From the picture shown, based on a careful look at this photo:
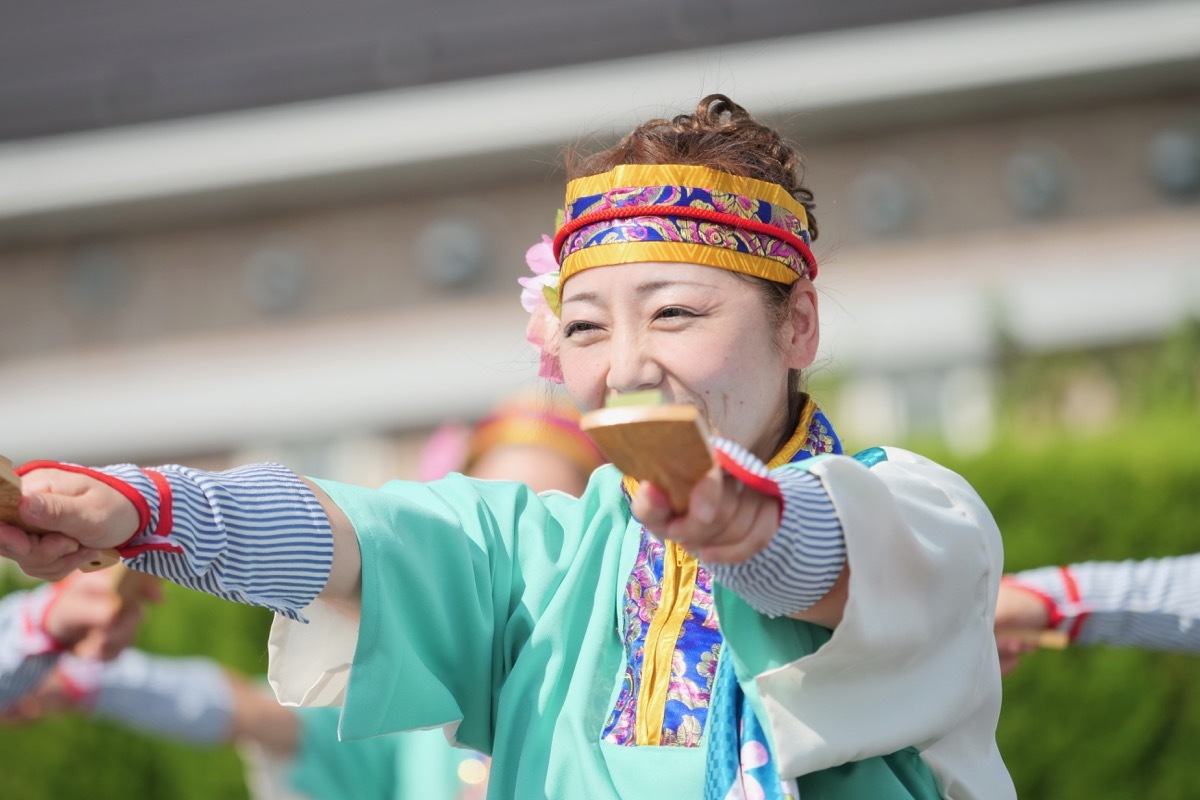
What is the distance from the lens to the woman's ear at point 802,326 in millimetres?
2252

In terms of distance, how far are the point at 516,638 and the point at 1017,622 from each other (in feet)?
Result: 4.40

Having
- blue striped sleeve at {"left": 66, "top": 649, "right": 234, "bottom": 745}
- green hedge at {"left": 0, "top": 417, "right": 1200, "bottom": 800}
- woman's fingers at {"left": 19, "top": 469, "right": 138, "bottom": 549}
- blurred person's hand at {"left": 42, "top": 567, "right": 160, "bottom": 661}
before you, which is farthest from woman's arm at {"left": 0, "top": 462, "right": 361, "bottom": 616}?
green hedge at {"left": 0, "top": 417, "right": 1200, "bottom": 800}

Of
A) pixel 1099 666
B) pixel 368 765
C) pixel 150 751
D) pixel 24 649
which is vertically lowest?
pixel 150 751

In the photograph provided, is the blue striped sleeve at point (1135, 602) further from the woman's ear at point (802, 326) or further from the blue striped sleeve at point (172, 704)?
the blue striped sleeve at point (172, 704)

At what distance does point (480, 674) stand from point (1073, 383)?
869cm

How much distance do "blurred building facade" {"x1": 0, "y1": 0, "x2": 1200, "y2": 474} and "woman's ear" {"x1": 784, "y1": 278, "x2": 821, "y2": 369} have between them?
289 inches

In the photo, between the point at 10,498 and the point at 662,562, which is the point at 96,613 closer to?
the point at 662,562

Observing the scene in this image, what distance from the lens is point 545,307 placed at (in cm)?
250

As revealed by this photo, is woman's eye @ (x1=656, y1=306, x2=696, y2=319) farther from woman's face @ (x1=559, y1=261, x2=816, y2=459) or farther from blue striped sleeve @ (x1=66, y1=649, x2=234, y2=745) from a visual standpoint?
blue striped sleeve @ (x1=66, y1=649, x2=234, y2=745)

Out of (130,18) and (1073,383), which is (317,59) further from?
(1073,383)

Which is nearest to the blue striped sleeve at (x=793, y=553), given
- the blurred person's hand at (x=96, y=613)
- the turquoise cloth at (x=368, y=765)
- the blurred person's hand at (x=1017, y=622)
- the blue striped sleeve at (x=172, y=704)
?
the blurred person's hand at (x=1017, y=622)

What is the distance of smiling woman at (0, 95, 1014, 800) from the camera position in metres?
1.79

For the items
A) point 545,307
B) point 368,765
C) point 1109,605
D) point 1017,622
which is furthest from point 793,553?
point 368,765

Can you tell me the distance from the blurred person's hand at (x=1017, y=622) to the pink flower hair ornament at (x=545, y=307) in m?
1.23
